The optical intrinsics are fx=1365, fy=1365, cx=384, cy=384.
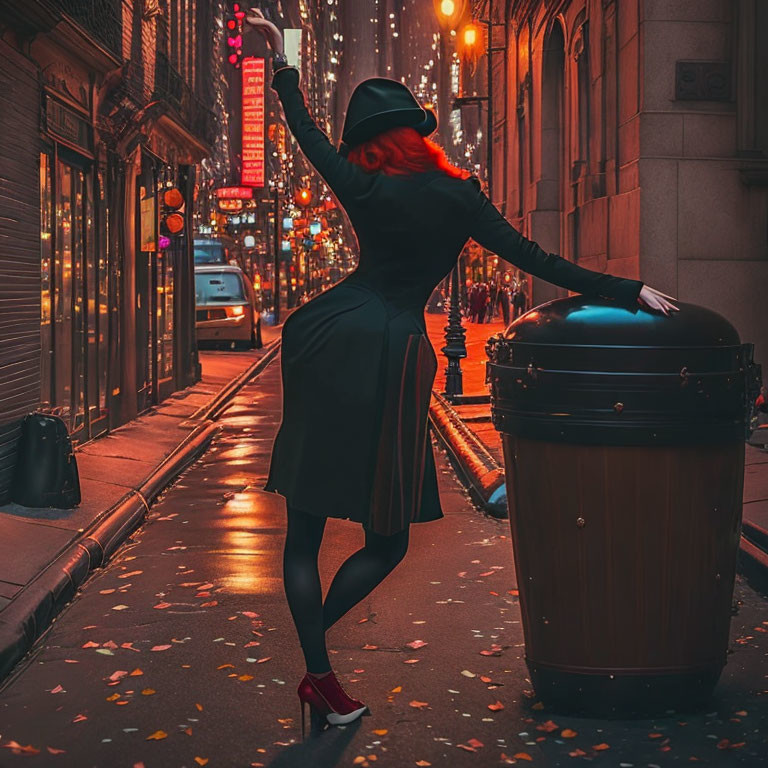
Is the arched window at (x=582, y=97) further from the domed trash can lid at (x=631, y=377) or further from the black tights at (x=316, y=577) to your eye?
the black tights at (x=316, y=577)

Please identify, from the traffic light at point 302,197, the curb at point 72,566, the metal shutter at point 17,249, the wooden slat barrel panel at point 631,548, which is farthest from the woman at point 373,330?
the traffic light at point 302,197

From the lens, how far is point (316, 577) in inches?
189

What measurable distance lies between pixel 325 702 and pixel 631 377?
61.0 inches

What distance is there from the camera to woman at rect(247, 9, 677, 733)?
4652mm

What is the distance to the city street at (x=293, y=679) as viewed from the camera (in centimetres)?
460

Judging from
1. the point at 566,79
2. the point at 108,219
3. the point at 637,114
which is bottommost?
the point at 108,219

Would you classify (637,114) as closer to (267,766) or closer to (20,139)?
(20,139)

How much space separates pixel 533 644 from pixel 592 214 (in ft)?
68.2

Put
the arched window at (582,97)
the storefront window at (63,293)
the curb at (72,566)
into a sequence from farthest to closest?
1. the arched window at (582,97)
2. the storefront window at (63,293)
3. the curb at (72,566)

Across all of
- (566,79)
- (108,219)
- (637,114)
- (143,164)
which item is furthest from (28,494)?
(566,79)

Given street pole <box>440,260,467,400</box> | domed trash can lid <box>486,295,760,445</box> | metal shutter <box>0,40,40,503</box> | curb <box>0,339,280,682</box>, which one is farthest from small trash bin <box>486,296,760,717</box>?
street pole <box>440,260,467,400</box>

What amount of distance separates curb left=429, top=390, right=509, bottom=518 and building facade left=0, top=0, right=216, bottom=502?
347cm

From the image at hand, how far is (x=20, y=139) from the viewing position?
1070 cm

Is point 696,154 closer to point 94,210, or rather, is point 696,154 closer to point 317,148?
point 94,210
